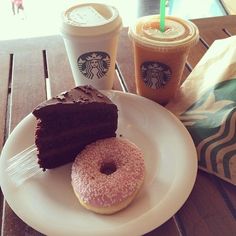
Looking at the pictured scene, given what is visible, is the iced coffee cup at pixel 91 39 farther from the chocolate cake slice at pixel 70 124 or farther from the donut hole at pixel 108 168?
the donut hole at pixel 108 168

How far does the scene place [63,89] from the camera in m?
1.09

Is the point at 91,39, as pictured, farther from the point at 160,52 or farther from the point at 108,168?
the point at 108,168

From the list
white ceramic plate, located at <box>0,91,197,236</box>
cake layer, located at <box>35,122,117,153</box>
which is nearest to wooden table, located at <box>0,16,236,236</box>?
white ceramic plate, located at <box>0,91,197,236</box>

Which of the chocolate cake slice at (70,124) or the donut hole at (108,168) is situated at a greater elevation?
the chocolate cake slice at (70,124)

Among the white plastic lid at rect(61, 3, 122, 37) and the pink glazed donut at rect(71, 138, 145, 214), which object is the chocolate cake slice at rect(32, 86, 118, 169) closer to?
the pink glazed donut at rect(71, 138, 145, 214)

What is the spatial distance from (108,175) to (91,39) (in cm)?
37

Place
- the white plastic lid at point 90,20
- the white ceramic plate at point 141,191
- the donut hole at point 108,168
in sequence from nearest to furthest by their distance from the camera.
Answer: the white ceramic plate at point 141,191 < the donut hole at point 108,168 < the white plastic lid at point 90,20

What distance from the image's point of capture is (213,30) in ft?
4.55

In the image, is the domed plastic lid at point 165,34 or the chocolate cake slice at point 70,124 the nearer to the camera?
the chocolate cake slice at point 70,124

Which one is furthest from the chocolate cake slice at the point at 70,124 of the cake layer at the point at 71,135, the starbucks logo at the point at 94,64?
the starbucks logo at the point at 94,64

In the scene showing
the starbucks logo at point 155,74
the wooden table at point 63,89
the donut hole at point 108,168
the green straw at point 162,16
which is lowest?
the wooden table at point 63,89

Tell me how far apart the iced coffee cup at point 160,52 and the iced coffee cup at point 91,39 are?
67 millimetres

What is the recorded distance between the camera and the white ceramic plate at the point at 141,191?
656mm

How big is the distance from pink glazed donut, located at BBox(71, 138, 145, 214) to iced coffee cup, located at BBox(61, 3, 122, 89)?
25cm
